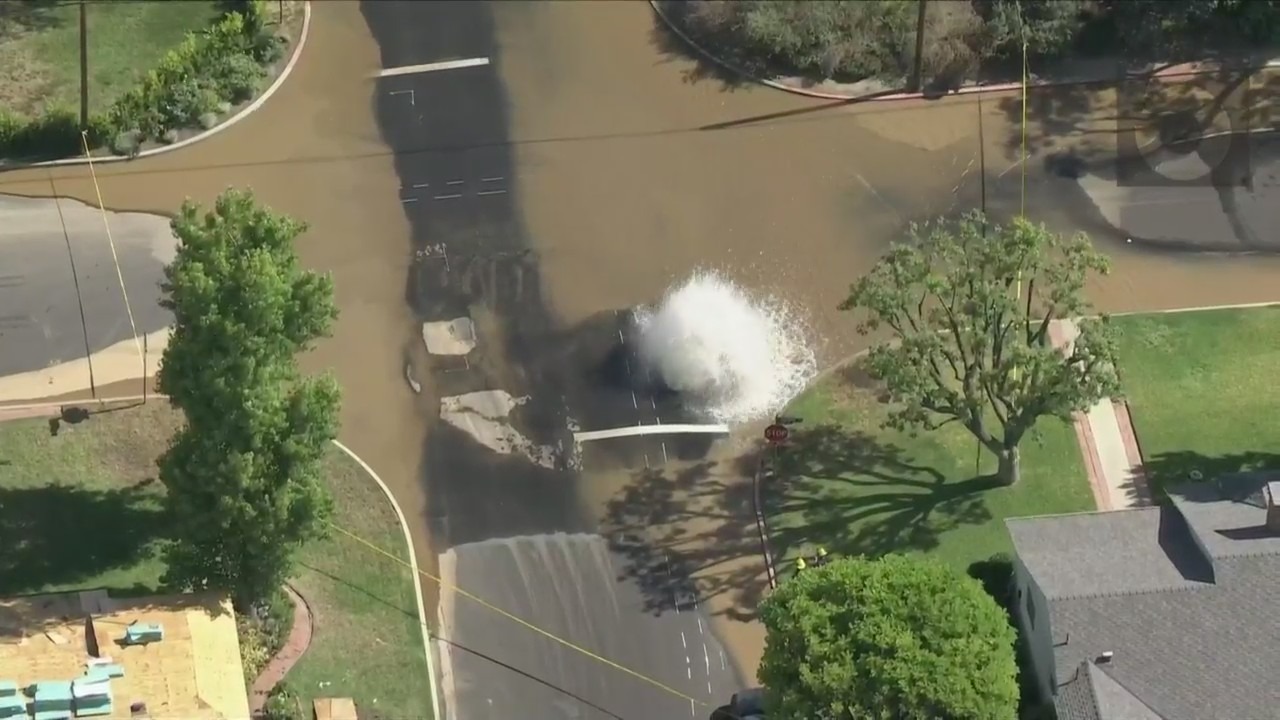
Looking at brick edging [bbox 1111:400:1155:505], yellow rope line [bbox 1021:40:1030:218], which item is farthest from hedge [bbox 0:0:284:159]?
brick edging [bbox 1111:400:1155:505]

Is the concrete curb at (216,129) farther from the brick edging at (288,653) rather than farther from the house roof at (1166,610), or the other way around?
the house roof at (1166,610)

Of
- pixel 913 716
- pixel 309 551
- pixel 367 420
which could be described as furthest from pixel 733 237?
pixel 913 716

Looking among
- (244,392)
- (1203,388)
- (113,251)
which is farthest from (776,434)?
(113,251)

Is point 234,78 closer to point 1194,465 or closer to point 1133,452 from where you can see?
point 1133,452

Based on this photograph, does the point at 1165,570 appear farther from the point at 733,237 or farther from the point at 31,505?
the point at 31,505

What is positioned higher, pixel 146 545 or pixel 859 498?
pixel 146 545

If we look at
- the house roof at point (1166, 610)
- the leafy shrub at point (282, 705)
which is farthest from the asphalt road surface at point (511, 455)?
the house roof at point (1166, 610)
